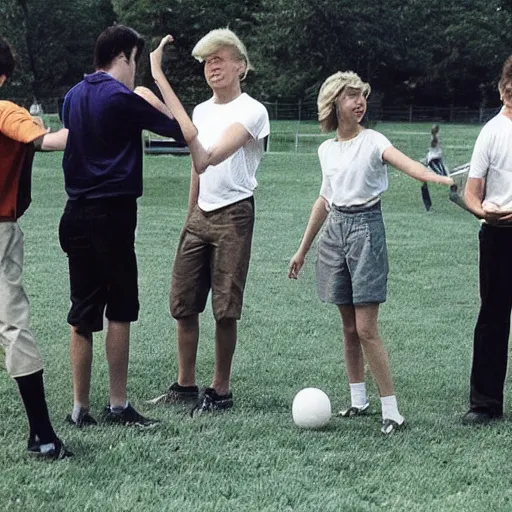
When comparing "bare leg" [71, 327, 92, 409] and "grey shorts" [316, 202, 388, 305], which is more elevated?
"grey shorts" [316, 202, 388, 305]

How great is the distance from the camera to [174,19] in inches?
2480

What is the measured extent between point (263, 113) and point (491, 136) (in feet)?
3.87

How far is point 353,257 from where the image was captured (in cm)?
455

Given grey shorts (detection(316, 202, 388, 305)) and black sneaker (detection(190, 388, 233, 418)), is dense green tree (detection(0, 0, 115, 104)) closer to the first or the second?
black sneaker (detection(190, 388, 233, 418))

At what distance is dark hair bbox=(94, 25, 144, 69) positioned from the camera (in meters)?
4.37

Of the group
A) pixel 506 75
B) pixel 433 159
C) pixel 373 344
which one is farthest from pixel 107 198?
pixel 433 159

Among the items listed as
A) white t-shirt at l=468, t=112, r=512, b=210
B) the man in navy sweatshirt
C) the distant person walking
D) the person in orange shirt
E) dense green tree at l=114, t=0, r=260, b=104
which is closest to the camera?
the person in orange shirt

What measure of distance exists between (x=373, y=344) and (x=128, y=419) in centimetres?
129

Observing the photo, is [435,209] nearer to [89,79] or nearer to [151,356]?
[151,356]

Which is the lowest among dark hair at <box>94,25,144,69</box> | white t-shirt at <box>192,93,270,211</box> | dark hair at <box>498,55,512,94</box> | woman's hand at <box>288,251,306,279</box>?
woman's hand at <box>288,251,306,279</box>

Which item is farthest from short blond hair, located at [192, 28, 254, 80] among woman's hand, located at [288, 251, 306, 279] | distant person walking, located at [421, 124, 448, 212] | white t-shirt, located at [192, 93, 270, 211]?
distant person walking, located at [421, 124, 448, 212]

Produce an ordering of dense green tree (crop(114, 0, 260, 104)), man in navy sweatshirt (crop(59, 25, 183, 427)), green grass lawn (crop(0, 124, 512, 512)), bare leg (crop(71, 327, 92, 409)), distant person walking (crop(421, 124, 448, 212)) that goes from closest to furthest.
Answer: green grass lawn (crop(0, 124, 512, 512)) < man in navy sweatshirt (crop(59, 25, 183, 427)) < bare leg (crop(71, 327, 92, 409)) < distant person walking (crop(421, 124, 448, 212)) < dense green tree (crop(114, 0, 260, 104))

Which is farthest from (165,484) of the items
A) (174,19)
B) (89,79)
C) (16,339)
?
(174,19)

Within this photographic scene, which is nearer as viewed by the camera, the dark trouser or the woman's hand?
the dark trouser
